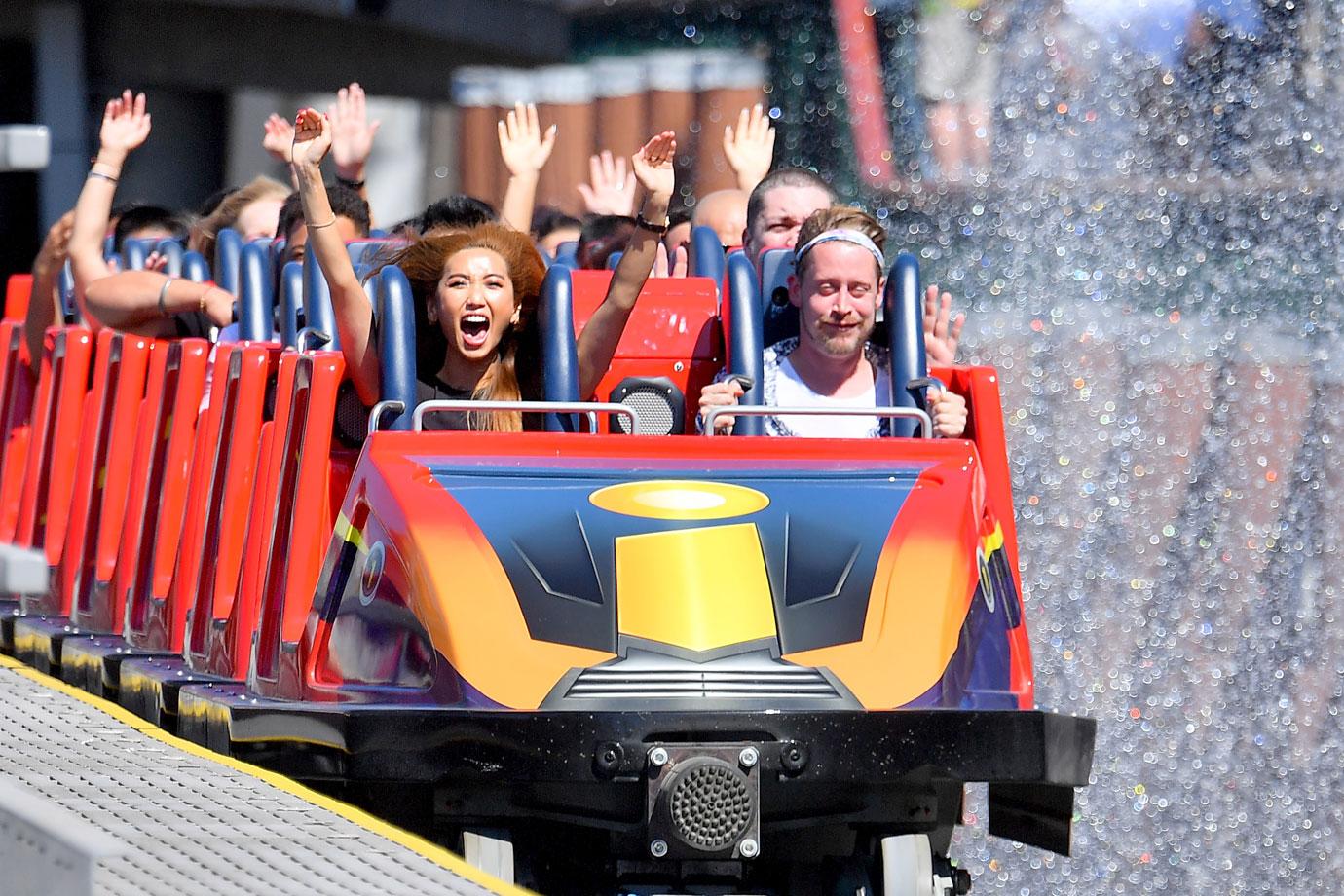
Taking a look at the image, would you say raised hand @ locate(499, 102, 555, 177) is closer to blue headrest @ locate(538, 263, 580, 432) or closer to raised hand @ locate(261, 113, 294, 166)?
raised hand @ locate(261, 113, 294, 166)

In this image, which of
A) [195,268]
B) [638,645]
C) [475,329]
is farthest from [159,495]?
[638,645]

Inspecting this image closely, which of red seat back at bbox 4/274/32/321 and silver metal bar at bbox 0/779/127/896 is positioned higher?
red seat back at bbox 4/274/32/321

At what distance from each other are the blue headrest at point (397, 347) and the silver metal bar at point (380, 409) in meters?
0.05

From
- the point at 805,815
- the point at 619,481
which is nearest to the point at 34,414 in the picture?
the point at 619,481

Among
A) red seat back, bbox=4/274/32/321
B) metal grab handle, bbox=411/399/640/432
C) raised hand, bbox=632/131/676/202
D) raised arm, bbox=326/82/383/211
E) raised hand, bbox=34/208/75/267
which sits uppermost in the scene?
raised arm, bbox=326/82/383/211

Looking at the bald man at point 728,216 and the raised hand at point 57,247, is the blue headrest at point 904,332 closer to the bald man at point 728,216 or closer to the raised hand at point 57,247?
the bald man at point 728,216

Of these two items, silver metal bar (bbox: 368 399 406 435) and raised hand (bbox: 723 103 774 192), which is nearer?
silver metal bar (bbox: 368 399 406 435)

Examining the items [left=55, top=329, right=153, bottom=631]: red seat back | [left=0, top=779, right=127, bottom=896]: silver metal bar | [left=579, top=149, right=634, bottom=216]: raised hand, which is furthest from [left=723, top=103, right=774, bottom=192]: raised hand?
[left=0, top=779, right=127, bottom=896]: silver metal bar

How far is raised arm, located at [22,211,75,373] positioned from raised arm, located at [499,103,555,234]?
1757 mm

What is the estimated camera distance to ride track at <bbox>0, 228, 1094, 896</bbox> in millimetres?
4418

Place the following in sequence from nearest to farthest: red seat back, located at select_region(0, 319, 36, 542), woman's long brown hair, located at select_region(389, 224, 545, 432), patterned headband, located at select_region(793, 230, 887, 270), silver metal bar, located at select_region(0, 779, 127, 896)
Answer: silver metal bar, located at select_region(0, 779, 127, 896) → woman's long brown hair, located at select_region(389, 224, 545, 432) → patterned headband, located at select_region(793, 230, 887, 270) → red seat back, located at select_region(0, 319, 36, 542)

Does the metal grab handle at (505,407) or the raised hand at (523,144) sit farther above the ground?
the raised hand at (523,144)

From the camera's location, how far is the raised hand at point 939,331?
6.16 meters

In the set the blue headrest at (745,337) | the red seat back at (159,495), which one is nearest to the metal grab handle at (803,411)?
the blue headrest at (745,337)
